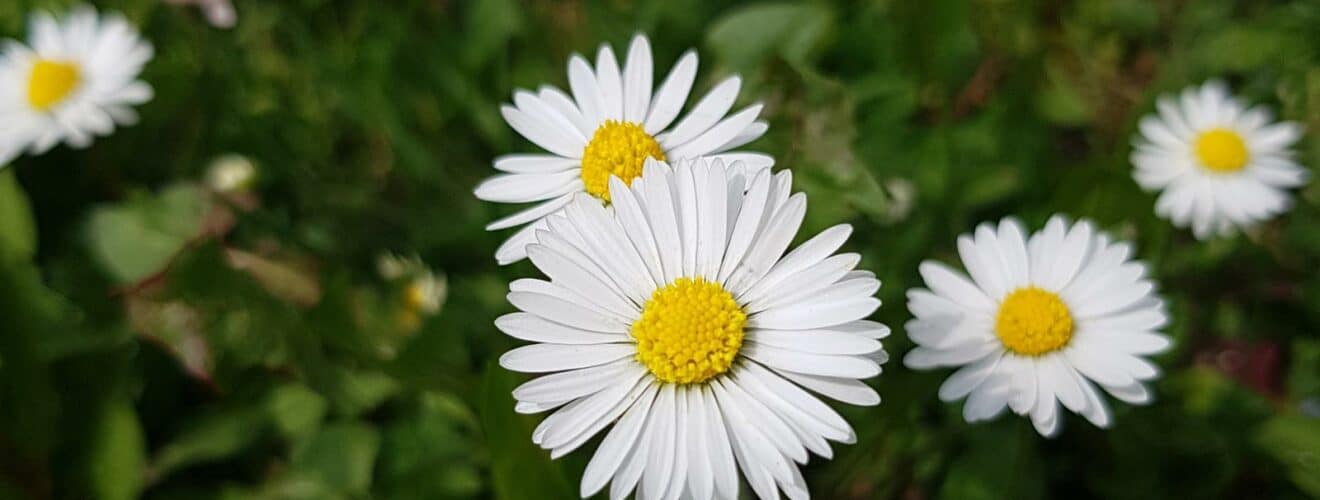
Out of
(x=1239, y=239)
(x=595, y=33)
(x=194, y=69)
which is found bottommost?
(x=1239, y=239)

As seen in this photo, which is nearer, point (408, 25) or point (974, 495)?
point (974, 495)

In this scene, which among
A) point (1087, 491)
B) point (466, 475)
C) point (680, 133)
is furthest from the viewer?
point (1087, 491)

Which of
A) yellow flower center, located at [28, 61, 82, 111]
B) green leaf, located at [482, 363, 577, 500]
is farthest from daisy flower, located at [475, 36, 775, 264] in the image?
yellow flower center, located at [28, 61, 82, 111]

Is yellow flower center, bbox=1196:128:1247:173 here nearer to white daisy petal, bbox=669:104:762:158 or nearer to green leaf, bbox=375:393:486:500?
white daisy petal, bbox=669:104:762:158

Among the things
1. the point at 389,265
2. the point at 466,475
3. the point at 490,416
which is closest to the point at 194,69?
the point at 389,265

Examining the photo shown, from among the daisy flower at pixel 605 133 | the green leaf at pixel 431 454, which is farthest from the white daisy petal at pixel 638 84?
the green leaf at pixel 431 454

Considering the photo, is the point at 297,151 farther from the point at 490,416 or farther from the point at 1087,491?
the point at 1087,491
